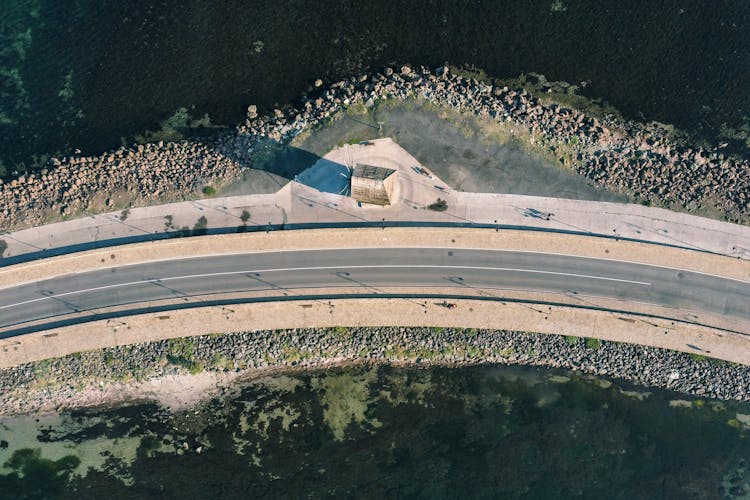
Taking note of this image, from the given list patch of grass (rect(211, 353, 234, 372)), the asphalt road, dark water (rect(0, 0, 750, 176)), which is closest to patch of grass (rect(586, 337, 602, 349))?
the asphalt road

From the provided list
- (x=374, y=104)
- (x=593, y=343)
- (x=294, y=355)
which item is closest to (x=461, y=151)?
(x=374, y=104)

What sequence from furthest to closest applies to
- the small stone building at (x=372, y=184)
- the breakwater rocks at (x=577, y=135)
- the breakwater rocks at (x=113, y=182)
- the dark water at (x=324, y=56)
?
the dark water at (x=324, y=56) < the breakwater rocks at (x=577, y=135) < the breakwater rocks at (x=113, y=182) < the small stone building at (x=372, y=184)

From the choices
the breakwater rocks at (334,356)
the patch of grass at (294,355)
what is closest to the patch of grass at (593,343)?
the breakwater rocks at (334,356)

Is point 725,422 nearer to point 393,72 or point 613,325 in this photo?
point 613,325

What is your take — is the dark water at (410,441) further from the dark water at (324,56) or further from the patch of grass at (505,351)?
the dark water at (324,56)

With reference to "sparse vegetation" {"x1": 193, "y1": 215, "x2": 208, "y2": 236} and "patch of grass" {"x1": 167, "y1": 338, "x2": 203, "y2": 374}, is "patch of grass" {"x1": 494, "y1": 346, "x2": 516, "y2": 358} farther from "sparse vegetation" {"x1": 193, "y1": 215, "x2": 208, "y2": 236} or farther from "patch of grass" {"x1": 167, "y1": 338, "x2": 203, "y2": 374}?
"sparse vegetation" {"x1": 193, "y1": 215, "x2": 208, "y2": 236}

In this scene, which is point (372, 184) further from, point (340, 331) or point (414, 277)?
point (340, 331)
